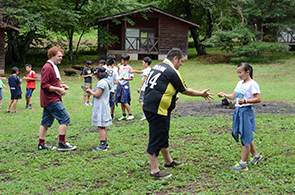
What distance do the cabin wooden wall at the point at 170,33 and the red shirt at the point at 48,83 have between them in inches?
894

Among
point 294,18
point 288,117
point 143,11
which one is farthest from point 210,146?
point 294,18

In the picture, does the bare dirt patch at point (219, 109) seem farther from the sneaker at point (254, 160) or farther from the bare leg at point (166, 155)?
the bare leg at point (166, 155)

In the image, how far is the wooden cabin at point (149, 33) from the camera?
88.6 feet

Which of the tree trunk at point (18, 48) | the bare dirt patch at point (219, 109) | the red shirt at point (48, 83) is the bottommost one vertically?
the bare dirt patch at point (219, 109)

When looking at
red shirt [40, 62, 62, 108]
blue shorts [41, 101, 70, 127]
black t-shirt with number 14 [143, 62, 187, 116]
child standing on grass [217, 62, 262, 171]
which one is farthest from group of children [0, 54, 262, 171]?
black t-shirt with number 14 [143, 62, 187, 116]

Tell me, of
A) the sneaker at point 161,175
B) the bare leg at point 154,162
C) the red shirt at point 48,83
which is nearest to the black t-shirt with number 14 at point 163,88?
the bare leg at point 154,162

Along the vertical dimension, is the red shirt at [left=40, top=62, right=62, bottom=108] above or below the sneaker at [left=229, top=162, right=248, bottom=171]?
above

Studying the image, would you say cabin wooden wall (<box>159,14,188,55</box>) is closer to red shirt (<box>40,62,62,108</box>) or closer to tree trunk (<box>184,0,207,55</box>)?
tree trunk (<box>184,0,207,55</box>)

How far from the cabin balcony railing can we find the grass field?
1923 centimetres

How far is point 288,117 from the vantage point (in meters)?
7.78

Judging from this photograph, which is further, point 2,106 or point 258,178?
point 2,106

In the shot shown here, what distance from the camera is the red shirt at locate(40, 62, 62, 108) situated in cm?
552

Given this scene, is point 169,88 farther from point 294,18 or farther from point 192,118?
point 294,18

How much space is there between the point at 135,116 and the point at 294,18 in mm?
22830
